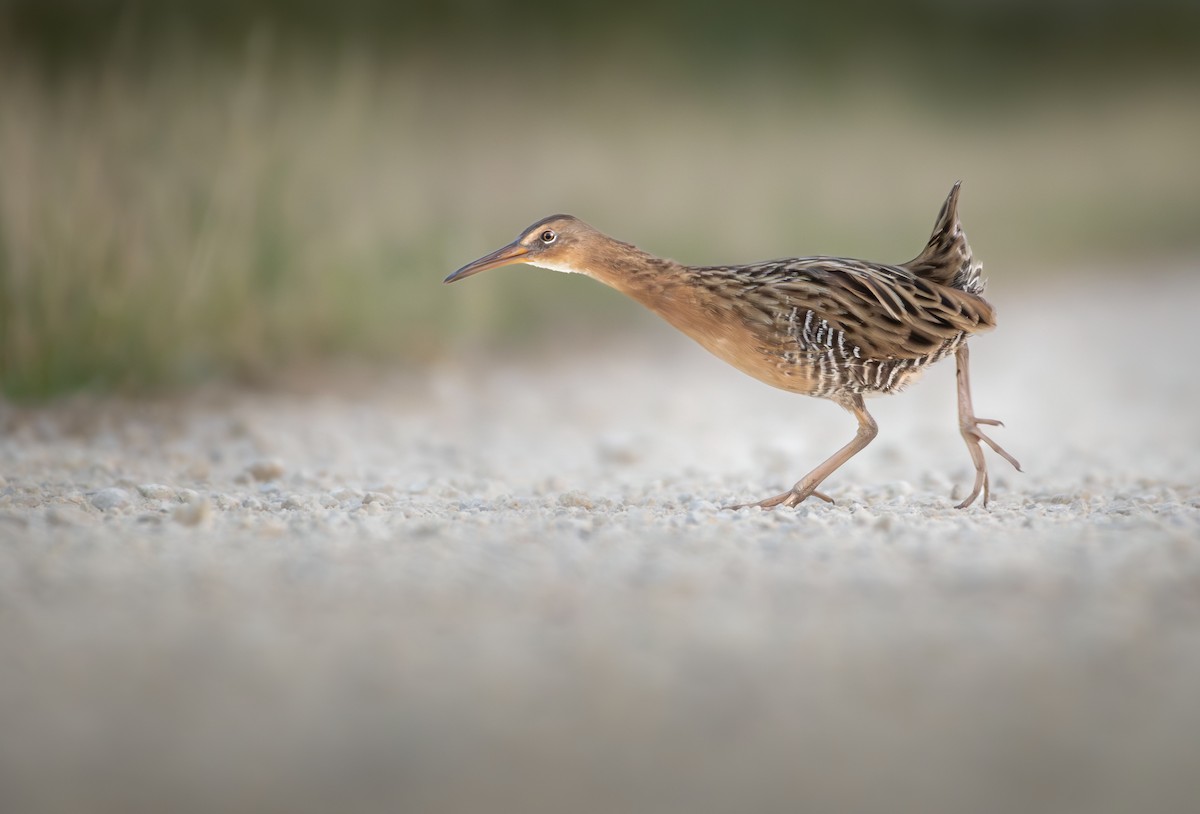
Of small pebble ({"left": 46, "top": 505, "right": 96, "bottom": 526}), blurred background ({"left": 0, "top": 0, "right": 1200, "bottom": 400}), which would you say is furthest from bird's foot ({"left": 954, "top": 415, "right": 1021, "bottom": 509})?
blurred background ({"left": 0, "top": 0, "right": 1200, "bottom": 400})

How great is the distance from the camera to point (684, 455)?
6.24 m

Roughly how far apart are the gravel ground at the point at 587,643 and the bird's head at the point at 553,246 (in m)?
0.87

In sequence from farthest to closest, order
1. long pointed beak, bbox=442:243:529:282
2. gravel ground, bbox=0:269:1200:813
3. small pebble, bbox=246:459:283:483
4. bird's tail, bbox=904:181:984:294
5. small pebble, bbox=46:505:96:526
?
small pebble, bbox=246:459:283:483 < long pointed beak, bbox=442:243:529:282 < bird's tail, bbox=904:181:984:294 < small pebble, bbox=46:505:96:526 < gravel ground, bbox=0:269:1200:813

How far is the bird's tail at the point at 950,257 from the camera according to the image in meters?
4.72

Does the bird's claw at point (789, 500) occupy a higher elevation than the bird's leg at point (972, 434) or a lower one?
lower

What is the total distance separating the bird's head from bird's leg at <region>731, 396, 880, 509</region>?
1.12 m

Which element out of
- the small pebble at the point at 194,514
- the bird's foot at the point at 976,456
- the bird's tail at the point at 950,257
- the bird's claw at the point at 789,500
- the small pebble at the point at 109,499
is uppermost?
the bird's tail at the point at 950,257

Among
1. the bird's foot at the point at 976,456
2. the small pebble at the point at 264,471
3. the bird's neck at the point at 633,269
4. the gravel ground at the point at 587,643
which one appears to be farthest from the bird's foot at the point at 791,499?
the small pebble at the point at 264,471

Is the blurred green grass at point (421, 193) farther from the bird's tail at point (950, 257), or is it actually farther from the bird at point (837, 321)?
the bird's tail at point (950, 257)

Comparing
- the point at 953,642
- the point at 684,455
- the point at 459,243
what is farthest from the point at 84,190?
the point at 953,642

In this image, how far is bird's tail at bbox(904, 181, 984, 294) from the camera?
15.5 feet

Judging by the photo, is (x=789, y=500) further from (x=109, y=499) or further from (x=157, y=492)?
(x=109, y=499)

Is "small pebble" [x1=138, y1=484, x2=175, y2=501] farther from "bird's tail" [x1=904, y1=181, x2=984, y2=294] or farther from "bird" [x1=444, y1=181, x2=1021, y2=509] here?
"bird's tail" [x1=904, y1=181, x2=984, y2=294]

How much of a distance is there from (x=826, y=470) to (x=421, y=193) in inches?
214
